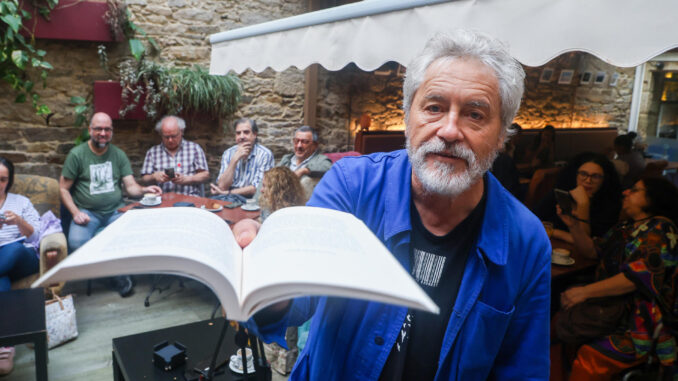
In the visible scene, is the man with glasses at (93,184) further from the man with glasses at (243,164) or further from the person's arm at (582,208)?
the person's arm at (582,208)

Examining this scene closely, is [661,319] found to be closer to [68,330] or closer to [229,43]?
[229,43]

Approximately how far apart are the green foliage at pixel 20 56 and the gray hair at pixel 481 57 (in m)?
4.62

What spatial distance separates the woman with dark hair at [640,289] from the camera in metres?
2.31

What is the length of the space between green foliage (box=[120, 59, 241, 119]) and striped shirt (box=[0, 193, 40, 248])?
1600mm

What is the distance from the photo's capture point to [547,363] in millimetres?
1094

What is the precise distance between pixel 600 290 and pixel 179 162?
171 inches

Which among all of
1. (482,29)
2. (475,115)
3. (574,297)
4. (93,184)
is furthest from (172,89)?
(475,115)

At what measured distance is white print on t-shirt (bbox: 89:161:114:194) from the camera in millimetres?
4531

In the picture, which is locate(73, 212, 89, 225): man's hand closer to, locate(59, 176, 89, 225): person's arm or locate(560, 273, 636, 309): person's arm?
locate(59, 176, 89, 225): person's arm

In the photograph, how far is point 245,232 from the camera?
101 cm

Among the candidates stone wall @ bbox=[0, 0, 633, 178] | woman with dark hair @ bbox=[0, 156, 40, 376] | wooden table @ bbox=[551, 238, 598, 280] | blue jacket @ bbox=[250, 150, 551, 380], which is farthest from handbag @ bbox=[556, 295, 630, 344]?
stone wall @ bbox=[0, 0, 633, 178]

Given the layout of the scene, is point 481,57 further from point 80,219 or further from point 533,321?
point 80,219

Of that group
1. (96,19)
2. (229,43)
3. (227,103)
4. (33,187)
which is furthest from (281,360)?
(96,19)

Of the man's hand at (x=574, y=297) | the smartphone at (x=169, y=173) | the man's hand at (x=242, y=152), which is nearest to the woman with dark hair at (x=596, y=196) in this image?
the man's hand at (x=574, y=297)
